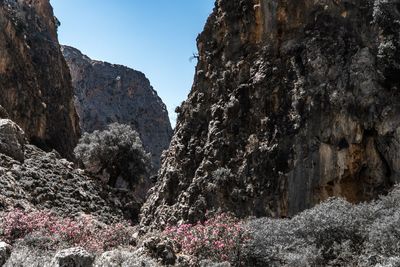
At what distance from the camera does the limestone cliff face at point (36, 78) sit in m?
38.5

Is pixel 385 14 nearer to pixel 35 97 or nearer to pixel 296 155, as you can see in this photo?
pixel 296 155

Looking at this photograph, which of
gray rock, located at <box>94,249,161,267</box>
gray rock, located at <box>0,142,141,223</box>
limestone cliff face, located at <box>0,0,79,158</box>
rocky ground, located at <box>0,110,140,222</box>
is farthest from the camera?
limestone cliff face, located at <box>0,0,79,158</box>

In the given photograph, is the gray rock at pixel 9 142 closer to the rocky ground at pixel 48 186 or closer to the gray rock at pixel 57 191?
the rocky ground at pixel 48 186

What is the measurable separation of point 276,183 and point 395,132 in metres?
4.06

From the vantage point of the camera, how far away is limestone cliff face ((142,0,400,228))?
14.7 m

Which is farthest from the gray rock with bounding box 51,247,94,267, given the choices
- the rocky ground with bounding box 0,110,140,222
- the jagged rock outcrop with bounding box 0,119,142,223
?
the rocky ground with bounding box 0,110,140,222

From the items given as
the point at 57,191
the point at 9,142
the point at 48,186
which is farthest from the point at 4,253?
the point at 9,142

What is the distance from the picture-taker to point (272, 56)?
60.9 ft

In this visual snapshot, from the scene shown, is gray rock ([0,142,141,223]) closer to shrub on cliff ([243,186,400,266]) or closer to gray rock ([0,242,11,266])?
gray rock ([0,242,11,266])

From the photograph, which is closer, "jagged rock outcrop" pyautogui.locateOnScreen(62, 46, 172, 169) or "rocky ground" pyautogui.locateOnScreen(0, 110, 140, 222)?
"rocky ground" pyautogui.locateOnScreen(0, 110, 140, 222)

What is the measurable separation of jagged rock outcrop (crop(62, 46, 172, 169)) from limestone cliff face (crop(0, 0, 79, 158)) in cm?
2397

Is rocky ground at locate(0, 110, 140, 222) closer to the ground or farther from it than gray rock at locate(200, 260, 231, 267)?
farther from it

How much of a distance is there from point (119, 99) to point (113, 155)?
4500 centimetres

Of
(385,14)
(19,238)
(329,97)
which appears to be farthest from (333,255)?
(385,14)
